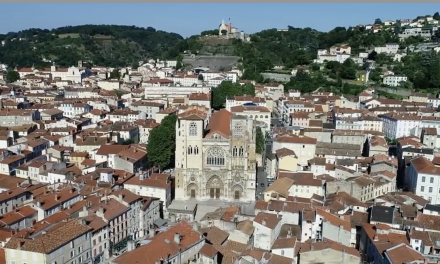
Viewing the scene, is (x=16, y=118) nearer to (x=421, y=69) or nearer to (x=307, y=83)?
(x=307, y=83)

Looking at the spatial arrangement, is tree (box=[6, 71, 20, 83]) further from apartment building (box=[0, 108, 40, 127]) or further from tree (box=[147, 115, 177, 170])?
tree (box=[147, 115, 177, 170])

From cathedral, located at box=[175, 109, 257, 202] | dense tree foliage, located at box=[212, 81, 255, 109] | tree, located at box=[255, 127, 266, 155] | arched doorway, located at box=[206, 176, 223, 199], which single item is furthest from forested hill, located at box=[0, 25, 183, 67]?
arched doorway, located at box=[206, 176, 223, 199]

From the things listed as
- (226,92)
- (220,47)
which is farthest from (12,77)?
(226,92)

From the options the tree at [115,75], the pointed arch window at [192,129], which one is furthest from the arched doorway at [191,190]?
the tree at [115,75]

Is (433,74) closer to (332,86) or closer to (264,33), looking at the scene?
(332,86)

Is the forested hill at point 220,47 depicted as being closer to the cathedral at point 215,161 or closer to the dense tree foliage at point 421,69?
the dense tree foliage at point 421,69

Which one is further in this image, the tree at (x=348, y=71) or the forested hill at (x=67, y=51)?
the forested hill at (x=67, y=51)

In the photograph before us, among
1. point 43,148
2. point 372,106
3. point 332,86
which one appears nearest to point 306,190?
point 43,148
